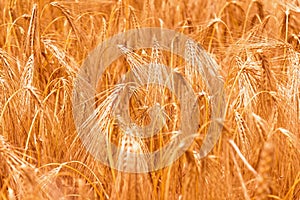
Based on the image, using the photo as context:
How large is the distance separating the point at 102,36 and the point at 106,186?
0.64 m

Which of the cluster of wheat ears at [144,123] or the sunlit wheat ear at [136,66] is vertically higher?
the sunlit wheat ear at [136,66]

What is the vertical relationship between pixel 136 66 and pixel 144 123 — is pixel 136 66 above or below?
above

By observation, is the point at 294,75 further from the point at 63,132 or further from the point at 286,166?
the point at 63,132

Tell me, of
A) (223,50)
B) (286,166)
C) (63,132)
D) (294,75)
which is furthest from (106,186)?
(223,50)

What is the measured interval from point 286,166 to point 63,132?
579 mm

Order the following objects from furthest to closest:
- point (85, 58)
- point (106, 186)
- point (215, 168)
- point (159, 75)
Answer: point (85, 58), point (159, 75), point (106, 186), point (215, 168)

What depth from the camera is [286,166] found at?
1269 mm

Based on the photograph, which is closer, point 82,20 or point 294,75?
point 294,75

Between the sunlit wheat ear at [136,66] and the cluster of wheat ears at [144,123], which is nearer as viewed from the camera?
the cluster of wheat ears at [144,123]

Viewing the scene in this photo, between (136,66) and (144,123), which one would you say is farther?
(136,66)

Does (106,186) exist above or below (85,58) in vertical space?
below

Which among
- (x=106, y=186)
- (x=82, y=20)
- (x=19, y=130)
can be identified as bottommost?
(x=106, y=186)

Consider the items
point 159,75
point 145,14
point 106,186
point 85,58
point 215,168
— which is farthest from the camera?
point 145,14

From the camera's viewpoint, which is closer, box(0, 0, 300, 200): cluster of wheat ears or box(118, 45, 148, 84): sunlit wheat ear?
box(0, 0, 300, 200): cluster of wheat ears
